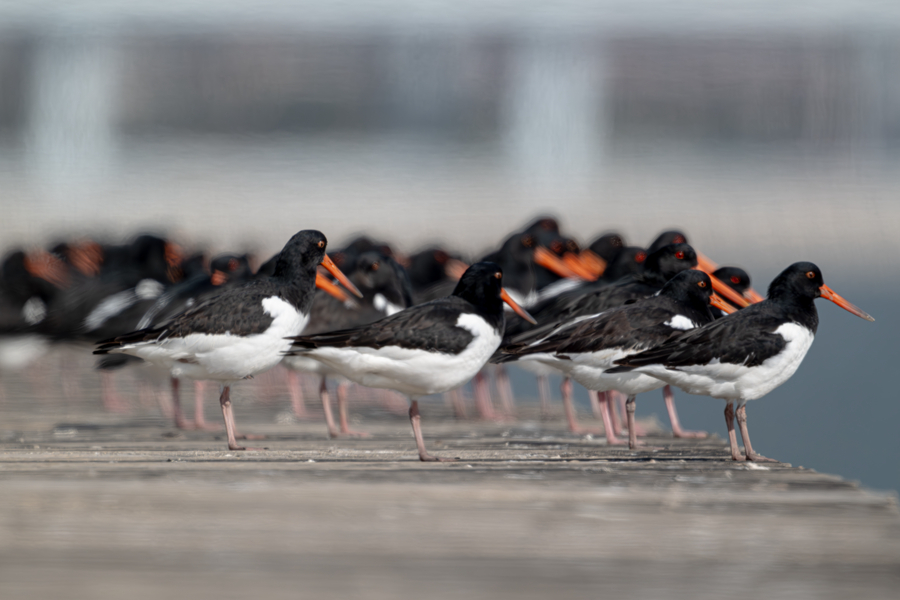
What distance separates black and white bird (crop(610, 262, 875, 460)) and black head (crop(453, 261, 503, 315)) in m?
0.62

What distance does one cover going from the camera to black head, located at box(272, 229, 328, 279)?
5.43 m

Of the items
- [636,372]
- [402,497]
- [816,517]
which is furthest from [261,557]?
[636,372]

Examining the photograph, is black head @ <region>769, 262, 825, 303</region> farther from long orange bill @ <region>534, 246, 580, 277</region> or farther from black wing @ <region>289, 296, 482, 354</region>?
long orange bill @ <region>534, 246, 580, 277</region>

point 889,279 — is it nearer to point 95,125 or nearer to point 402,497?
point 95,125

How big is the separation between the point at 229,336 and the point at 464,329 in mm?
1102

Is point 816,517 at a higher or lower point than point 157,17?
lower

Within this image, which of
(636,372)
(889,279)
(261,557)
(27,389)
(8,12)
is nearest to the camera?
(261,557)

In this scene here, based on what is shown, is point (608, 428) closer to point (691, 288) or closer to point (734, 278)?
point (691, 288)

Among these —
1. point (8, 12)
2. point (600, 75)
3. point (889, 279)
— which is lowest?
point (889, 279)

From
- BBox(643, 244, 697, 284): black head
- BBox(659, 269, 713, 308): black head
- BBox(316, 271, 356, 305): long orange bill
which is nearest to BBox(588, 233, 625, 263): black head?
BBox(643, 244, 697, 284): black head

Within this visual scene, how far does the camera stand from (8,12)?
4028 cm

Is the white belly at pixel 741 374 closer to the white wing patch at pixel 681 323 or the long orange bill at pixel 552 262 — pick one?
the white wing patch at pixel 681 323

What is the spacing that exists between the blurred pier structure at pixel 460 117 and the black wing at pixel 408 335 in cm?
2743

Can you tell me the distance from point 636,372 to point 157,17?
1534 inches
